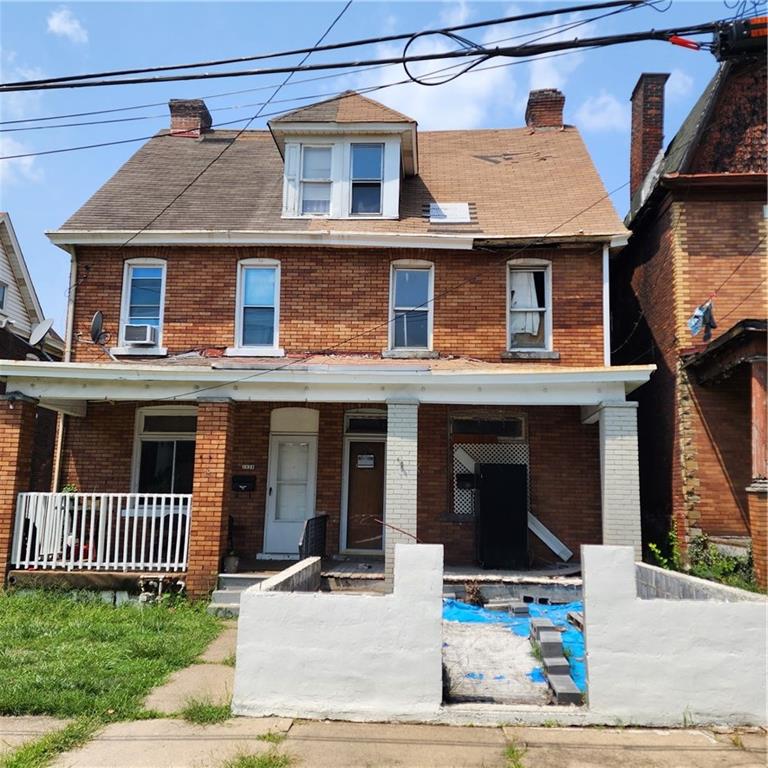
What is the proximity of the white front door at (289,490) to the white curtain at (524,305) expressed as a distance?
4.13m

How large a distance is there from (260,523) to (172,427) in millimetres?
2447

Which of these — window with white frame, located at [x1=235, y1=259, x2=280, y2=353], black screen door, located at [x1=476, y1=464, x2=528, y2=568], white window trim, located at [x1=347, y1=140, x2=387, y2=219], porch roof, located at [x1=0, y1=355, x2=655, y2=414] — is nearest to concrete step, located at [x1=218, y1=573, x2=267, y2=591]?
porch roof, located at [x1=0, y1=355, x2=655, y2=414]

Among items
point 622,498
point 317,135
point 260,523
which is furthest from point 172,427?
point 622,498

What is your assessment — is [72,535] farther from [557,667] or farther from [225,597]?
[557,667]

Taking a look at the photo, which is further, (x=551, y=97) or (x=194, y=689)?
(x=551, y=97)

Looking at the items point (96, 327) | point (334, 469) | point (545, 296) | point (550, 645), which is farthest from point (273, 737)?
point (545, 296)

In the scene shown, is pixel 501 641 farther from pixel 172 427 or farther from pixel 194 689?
pixel 172 427

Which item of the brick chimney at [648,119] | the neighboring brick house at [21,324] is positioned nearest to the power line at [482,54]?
the brick chimney at [648,119]

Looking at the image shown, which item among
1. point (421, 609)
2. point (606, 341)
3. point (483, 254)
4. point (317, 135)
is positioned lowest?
point (421, 609)

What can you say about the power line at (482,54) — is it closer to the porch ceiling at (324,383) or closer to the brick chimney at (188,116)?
the porch ceiling at (324,383)

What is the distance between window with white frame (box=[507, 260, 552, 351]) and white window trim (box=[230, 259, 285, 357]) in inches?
161

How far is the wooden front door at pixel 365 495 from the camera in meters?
11.8

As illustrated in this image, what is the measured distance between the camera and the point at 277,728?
198 inches

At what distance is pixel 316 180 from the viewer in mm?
12641
